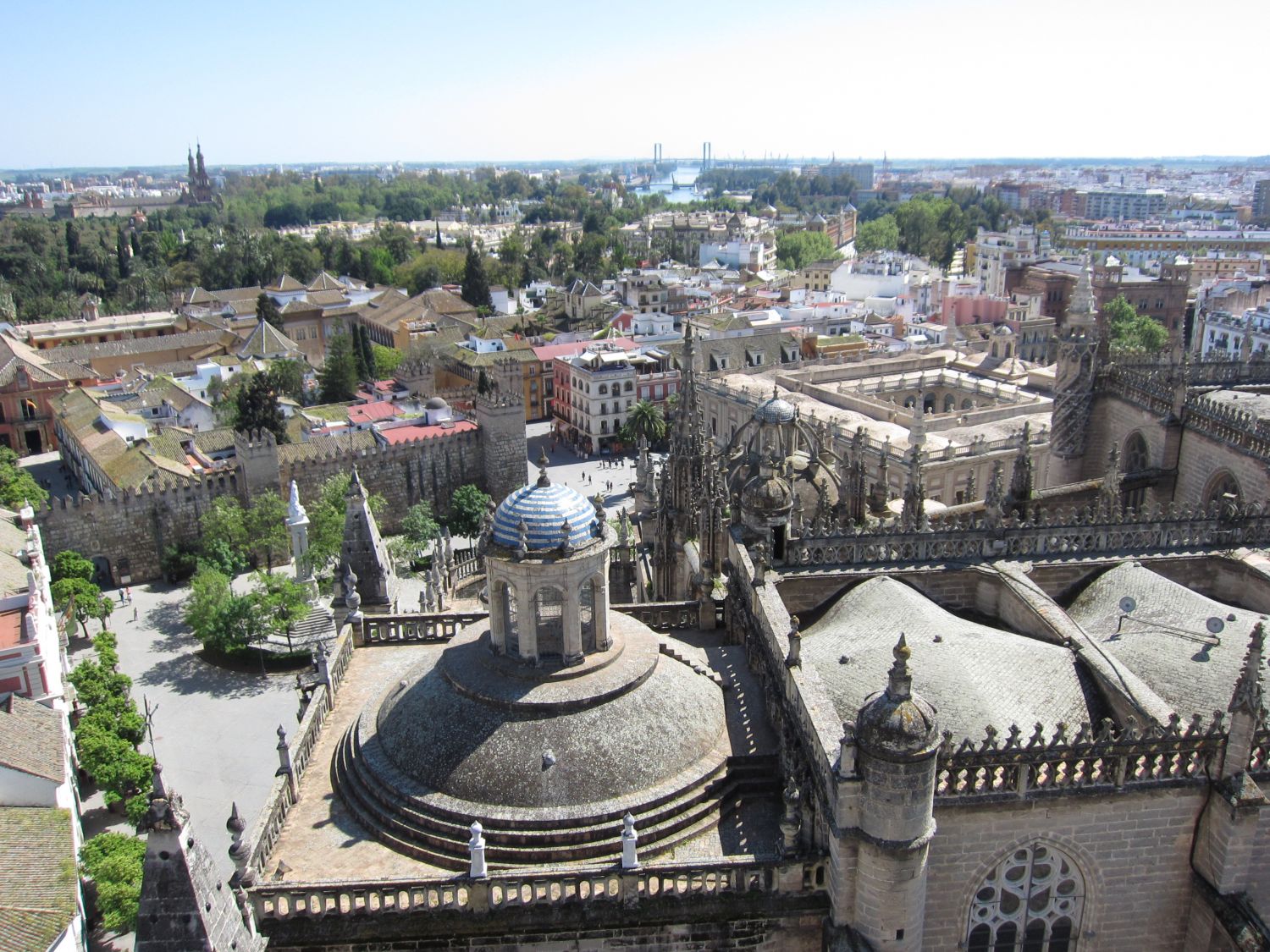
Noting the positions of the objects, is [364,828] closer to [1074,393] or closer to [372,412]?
[1074,393]

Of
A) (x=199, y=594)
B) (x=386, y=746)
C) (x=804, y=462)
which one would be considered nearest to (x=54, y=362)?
(x=199, y=594)

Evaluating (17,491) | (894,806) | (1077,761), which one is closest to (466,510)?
(17,491)

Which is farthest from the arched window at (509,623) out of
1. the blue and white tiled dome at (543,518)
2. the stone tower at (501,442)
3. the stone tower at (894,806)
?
the stone tower at (501,442)

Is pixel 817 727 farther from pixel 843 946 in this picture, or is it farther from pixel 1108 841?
pixel 1108 841

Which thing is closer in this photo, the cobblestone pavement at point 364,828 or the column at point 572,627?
the cobblestone pavement at point 364,828

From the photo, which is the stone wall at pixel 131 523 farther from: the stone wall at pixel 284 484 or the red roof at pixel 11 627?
the red roof at pixel 11 627

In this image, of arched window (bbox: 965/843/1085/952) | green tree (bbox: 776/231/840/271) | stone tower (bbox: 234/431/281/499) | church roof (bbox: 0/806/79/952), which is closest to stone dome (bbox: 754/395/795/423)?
arched window (bbox: 965/843/1085/952)

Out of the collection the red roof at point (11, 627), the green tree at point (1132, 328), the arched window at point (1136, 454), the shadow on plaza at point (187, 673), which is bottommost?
the shadow on plaza at point (187, 673)

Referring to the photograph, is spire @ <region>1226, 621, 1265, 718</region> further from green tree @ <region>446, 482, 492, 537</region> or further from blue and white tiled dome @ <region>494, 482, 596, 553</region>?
green tree @ <region>446, 482, 492, 537</region>
